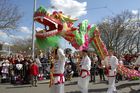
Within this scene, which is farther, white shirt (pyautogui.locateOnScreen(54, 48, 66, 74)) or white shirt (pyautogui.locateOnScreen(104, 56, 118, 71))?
white shirt (pyautogui.locateOnScreen(104, 56, 118, 71))

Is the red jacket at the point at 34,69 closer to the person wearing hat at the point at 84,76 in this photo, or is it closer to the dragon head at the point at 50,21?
the person wearing hat at the point at 84,76

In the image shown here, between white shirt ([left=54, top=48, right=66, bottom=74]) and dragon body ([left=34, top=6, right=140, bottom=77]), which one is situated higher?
dragon body ([left=34, top=6, right=140, bottom=77])

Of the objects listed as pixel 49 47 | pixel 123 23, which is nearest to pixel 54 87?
pixel 49 47

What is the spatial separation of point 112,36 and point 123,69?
1501 inches

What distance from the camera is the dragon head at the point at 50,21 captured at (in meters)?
9.11

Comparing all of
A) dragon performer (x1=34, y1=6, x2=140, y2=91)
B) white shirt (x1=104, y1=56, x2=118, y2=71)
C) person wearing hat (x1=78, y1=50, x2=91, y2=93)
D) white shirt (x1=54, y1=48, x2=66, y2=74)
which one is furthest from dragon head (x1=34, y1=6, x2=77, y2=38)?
white shirt (x1=104, y1=56, x2=118, y2=71)

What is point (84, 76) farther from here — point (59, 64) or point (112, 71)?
point (59, 64)

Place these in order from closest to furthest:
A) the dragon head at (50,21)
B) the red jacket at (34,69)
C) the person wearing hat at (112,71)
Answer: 1. the dragon head at (50,21)
2. the person wearing hat at (112,71)
3. the red jacket at (34,69)

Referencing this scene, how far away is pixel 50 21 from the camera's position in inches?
365

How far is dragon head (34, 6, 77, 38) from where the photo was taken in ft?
29.9

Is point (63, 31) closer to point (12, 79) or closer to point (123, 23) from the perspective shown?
point (12, 79)

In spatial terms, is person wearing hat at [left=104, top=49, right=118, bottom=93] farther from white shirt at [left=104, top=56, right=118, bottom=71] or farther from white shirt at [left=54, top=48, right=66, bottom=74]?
white shirt at [left=54, top=48, right=66, bottom=74]

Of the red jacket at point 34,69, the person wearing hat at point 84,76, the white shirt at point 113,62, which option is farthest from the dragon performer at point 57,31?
the red jacket at point 34,69

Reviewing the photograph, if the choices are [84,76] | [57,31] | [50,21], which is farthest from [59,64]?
[84,76]
